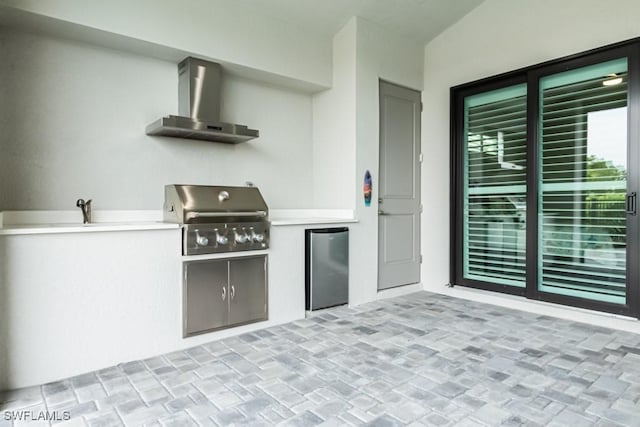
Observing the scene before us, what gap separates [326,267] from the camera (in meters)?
3.87

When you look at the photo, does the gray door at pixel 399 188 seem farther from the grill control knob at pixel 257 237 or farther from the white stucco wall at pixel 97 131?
the grill control knob at pixel 257 237

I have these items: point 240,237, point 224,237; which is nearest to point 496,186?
point 240,237

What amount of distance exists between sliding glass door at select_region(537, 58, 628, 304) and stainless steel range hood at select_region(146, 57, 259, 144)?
2.82 m

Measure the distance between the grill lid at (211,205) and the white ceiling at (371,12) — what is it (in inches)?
70.8

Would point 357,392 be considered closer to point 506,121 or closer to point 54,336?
point 54,336

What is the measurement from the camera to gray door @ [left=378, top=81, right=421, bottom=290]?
4.54m

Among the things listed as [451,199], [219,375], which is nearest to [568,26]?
[451,199]

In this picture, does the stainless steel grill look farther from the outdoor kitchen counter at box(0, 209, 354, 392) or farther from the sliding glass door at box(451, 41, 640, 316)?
the sliding glass door at box(451, 41, 640, 316)

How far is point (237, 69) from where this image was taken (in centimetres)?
382

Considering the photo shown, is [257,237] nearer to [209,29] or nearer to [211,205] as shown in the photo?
[211,205]

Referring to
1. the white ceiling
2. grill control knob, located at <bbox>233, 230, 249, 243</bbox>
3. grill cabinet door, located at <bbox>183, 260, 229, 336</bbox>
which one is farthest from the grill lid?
the white ceiling

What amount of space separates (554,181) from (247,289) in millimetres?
2988

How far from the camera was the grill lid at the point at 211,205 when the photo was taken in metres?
3.03

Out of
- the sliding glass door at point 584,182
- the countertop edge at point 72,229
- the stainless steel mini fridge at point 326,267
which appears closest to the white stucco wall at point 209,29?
the countertop edge at point 72,229
